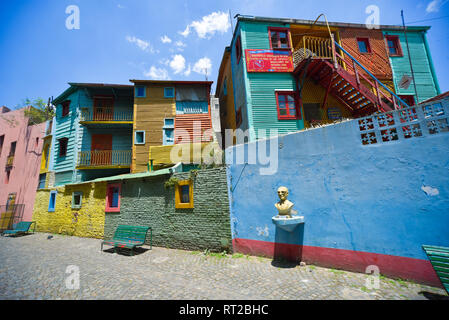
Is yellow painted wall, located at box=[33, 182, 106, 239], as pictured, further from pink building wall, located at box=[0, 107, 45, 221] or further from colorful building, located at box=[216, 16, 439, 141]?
colorful building, located at box=[216, 16, 439, 141]

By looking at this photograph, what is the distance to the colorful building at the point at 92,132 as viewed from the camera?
48.0 feet

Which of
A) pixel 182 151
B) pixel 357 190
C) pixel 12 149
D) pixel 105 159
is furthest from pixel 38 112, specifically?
pixel 357 190

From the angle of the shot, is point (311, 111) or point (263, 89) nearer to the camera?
point (263, 89)

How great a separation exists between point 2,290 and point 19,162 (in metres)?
18.7

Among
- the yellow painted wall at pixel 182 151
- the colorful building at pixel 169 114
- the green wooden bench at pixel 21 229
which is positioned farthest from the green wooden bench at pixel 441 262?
the green wooden bench at pixel 21 229

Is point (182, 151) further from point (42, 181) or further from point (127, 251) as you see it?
point (42, 181)

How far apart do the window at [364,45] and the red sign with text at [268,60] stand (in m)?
4.93

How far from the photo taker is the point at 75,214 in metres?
11.6

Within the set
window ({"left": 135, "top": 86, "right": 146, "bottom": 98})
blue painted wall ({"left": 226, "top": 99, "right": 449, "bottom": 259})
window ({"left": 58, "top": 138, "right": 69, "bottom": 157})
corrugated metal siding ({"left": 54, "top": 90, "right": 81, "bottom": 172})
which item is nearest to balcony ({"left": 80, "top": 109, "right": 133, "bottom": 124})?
corrugated metal siding ({"left": 54, "top": 90, "right": 81, "bottom": 172})

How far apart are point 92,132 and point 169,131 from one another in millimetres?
6388

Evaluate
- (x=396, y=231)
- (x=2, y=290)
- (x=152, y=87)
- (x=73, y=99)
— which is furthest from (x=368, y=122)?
(x=73, y=99)
